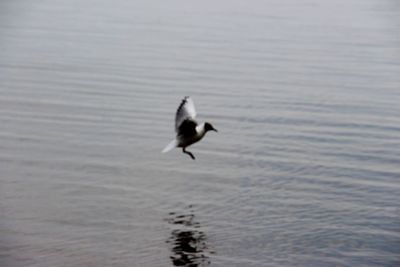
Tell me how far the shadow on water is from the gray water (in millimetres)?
45

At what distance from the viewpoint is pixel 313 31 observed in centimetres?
4656

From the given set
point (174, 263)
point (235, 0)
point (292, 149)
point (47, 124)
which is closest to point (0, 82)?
point (47, 124)

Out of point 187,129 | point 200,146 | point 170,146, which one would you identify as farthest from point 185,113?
point 200,146

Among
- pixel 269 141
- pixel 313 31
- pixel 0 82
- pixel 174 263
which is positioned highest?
pixel 313 31

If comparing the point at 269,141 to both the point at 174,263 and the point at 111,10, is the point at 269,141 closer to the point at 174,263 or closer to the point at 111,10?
the point at 174,263

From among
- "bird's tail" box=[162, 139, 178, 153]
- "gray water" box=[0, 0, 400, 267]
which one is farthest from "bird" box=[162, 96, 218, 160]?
"gray water" box=[0, 0, 400, 267]

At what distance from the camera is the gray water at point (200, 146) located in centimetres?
1988

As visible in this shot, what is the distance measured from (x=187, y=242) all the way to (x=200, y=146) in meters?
7.66

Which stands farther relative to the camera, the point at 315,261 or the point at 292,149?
the point at 292,149

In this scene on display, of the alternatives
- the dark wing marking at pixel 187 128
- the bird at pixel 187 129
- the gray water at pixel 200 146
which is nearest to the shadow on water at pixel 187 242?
the gray water at pixel 200 146

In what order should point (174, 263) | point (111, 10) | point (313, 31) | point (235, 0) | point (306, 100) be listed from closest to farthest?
1. point (174, 263)
2. point (306, 100)
3. point (313, 31)
4. point (111, 10)
5. point (235, 0)

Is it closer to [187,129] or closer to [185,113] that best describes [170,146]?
[187,129]

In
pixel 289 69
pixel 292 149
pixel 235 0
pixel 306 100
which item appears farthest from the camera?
pixel 235 0

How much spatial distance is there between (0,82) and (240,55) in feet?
36.0
